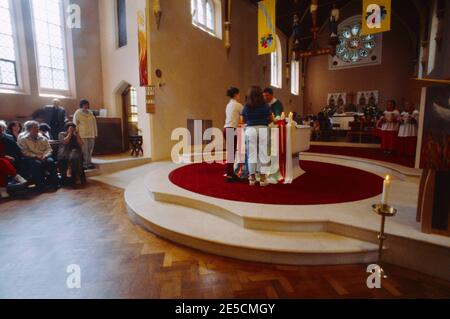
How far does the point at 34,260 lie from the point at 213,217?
1.64 metres

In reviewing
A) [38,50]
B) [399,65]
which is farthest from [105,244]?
[399,65]

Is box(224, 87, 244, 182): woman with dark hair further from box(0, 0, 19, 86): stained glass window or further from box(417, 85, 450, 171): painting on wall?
box(0, 0, 19, 86): stained glass window

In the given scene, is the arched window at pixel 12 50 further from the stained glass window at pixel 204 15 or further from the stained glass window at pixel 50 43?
the stained glass window at pixel 204 15

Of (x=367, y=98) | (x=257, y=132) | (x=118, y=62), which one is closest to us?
(x=257, y=132)

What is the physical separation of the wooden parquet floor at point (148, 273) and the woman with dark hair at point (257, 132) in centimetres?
176

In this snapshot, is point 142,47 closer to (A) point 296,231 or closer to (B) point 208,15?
(B) point 208,15

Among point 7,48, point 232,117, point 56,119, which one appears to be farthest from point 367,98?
point 7,48

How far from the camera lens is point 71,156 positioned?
15.8 ft

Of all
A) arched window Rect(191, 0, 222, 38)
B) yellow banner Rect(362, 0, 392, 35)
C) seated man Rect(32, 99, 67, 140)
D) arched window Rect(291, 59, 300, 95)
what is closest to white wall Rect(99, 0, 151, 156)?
seated man Rect(32, 99, 67, 140)

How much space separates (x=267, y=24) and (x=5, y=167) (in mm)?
7227

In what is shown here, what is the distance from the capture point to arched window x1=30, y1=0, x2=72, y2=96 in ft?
22.8

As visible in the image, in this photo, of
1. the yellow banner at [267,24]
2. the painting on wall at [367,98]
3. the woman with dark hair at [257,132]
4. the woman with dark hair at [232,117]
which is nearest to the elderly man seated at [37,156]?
the woman with dark hair at [232,117]

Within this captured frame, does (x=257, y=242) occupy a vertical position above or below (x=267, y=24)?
below

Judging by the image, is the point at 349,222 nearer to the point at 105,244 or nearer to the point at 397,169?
the point at 105,244
